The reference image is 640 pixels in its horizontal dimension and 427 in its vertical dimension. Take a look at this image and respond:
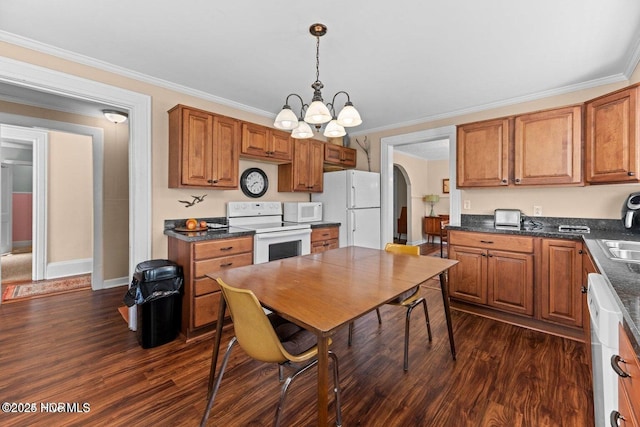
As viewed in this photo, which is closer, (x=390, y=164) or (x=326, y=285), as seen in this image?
(x=326, y=285)

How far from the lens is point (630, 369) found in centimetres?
78

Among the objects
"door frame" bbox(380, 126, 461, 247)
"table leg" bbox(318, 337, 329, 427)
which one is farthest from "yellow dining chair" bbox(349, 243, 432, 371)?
"door frame" bbox(380, 126, 461, 247)

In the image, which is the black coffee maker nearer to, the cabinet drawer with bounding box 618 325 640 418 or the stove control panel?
the cabinet drawer with bounding box 618 325 640 418

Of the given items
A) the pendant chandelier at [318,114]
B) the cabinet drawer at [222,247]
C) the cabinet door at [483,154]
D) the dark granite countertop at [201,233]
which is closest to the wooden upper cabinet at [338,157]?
the cabinet door at [483,154]

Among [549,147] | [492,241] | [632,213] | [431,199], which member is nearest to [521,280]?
[492,241]

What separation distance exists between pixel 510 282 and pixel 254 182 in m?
3.11

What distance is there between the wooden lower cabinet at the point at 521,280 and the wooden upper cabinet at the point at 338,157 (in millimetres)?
2004

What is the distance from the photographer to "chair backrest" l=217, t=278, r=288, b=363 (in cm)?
117

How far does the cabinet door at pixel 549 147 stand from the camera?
261cm

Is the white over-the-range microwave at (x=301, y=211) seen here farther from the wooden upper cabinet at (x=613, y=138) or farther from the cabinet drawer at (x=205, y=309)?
the wooden upper cabinet at (x=613, y=138)

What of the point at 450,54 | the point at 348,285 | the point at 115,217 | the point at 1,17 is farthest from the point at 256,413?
the point at 115,217

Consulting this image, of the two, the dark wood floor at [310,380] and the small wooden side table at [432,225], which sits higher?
the small wooden side table at [432,225]

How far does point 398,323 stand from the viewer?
275 centimetres

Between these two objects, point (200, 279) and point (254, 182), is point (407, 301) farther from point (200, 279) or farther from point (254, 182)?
point (254, 182)
